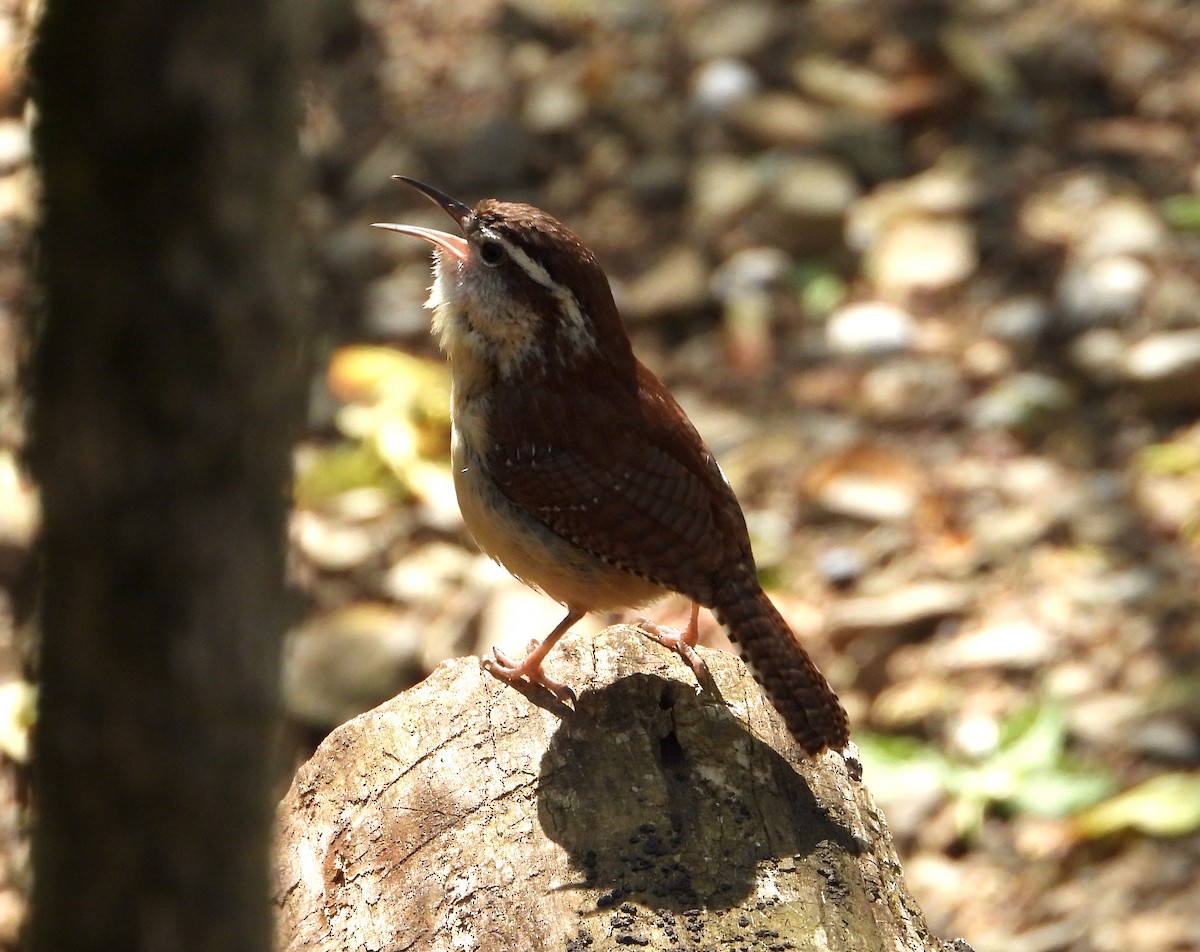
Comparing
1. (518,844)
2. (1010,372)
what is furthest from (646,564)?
(1010,372)

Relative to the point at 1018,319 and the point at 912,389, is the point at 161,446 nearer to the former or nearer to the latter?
the point at 912,389

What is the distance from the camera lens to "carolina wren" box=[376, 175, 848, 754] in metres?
4.22

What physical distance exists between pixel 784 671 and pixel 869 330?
4.22 meters

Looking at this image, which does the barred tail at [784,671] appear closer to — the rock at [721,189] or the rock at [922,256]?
the rock at [922,256]

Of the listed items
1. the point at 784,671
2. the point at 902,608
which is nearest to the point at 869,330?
the point at 902,608

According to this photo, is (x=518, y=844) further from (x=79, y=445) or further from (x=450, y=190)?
(x=450, y=190)

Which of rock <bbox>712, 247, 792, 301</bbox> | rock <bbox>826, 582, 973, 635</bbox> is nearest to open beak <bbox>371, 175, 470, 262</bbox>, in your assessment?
rock <bbox>826, 582, 973, 635</bbox>

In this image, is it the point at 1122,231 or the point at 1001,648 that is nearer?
the point at 1001,648

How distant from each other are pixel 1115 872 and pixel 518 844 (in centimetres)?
Result: 268

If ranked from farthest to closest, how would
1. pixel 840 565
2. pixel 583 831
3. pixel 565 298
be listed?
pixel 840 565
pixel 565 298
pixel 583 831

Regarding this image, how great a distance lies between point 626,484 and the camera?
4.30 metres

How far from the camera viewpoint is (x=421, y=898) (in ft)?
10.1

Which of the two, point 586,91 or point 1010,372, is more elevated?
point 586,91

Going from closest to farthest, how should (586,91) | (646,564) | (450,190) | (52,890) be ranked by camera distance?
(52,890) → (646,564) → (450,190) → (586,91)
